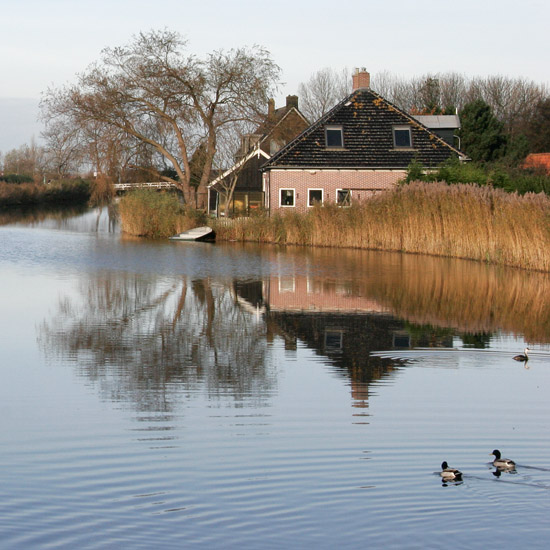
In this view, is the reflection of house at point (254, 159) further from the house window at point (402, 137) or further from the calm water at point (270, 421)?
the calm water at point (270, 421)

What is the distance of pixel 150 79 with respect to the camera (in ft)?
177

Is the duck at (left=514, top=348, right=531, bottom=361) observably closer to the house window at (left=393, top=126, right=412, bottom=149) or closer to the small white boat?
the small white boat

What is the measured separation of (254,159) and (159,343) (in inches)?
1815

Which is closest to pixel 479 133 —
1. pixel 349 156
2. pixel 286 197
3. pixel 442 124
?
pixel 442 124

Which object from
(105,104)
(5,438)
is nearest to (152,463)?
(5,438)

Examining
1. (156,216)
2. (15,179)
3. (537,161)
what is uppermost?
(15,179)

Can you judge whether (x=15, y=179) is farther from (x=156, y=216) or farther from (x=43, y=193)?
(x=156, y=216)

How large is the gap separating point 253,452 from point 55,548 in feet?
7.18

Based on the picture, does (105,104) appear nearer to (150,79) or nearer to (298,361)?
(150,79)

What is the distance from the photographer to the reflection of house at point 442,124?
175 ft

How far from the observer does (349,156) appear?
46.8 m

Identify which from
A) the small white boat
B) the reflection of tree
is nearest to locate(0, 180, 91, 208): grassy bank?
the small white boat

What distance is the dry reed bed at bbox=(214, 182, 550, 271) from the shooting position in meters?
24.8

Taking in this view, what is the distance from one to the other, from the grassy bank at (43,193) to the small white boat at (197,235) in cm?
4038
